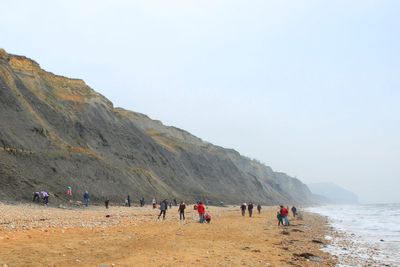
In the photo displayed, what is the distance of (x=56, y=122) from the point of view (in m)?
60.0

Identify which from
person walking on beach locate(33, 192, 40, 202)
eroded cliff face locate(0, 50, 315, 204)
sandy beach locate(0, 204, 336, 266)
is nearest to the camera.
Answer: sandy beach locate(0, 204, 336, 266)

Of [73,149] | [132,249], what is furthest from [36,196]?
[132,249]

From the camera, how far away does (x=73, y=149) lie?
53188 millimetres

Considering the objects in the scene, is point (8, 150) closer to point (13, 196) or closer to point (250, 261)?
point (13, 196)

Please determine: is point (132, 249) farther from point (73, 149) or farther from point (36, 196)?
point (73, 149)

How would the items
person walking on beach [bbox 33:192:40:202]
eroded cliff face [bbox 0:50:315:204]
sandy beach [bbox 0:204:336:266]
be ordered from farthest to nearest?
eroded cliff face [bbox 0:50:315:204], person walking on beach [bbox 33:192:40:202], sandy beach [bbox 0:204:336:266]

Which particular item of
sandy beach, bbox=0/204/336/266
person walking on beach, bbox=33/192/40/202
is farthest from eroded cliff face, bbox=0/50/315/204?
sandy beach, bbox=0/204/336/266

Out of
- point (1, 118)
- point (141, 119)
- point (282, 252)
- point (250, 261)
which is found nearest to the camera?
point (250, 261)

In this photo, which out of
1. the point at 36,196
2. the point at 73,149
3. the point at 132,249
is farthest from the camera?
the point at 73,149

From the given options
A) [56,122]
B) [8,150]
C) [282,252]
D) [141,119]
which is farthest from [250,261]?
[141,119]

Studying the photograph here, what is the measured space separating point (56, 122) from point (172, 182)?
1096 inches

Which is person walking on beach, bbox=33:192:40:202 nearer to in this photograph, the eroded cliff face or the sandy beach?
the eroded cliff face

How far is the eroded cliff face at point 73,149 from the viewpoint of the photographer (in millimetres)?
42812

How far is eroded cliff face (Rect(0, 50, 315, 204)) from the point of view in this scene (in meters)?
42.8
